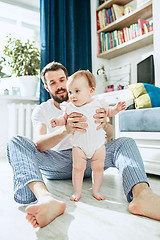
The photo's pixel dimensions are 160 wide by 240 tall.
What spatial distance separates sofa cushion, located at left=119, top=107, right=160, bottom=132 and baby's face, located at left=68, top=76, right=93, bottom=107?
635mm

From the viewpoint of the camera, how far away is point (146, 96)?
5.38 feet

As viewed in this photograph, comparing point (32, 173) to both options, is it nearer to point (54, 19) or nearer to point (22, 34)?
point (54, 19)

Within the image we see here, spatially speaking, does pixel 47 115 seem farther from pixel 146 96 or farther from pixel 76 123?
pixel 146 96

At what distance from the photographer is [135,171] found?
3.19 feet

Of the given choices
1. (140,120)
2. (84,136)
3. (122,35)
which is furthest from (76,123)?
(122,35)

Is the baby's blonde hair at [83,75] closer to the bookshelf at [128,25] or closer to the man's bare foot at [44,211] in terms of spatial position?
the man's bare foot at [44,211]

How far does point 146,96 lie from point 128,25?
1580 millimetres

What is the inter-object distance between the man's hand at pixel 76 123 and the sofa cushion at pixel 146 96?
742mm

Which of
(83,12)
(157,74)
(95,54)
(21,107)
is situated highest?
(83,12)

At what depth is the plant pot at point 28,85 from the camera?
2.66 metres

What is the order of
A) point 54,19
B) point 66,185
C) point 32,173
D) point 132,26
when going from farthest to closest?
point 54,19 < point 132,26 < point 66,185 < point 32,173

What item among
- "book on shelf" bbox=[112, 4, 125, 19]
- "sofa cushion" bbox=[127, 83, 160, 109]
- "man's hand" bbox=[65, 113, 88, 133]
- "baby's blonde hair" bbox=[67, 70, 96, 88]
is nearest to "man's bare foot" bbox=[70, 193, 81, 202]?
"man's hand" bbox=[65, 113, 88, 133]

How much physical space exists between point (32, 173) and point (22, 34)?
8.49 feet

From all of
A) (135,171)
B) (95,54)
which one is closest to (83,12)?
(95,54)
